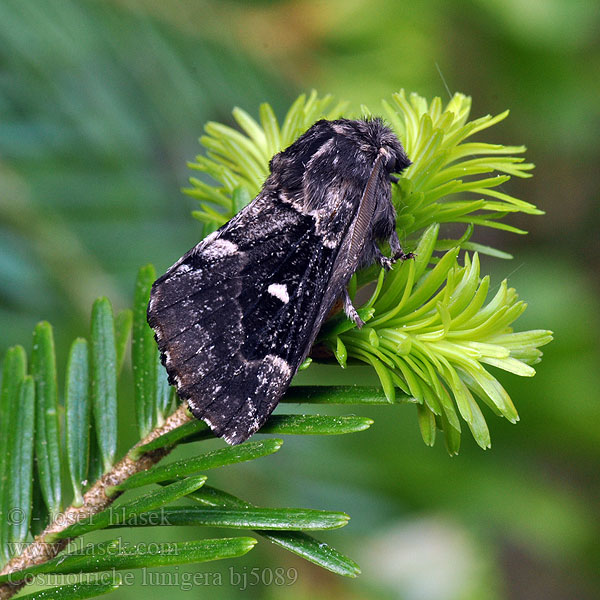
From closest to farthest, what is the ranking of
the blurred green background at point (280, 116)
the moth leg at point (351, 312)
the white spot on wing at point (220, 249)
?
1. the moth leg at point (351, 312)
2. the white spot on wing at point (220, 249)
3. the blurred green background at point (280, 116)

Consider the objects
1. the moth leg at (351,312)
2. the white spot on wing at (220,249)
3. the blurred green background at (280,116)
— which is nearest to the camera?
the moth leg at (351,312)

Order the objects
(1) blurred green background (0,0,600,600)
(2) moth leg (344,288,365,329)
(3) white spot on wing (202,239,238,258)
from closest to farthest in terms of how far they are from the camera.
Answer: (2) moth leg (344,288,365,329) < (3) white spot on wing (202,239,238,258) < (1) blurred green background (0,0,600,600)

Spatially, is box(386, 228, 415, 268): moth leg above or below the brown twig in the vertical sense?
above

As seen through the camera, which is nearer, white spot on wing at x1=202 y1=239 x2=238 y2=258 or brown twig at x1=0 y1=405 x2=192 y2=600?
brown twig at x1=0 y1=405 x2=192 y2=600

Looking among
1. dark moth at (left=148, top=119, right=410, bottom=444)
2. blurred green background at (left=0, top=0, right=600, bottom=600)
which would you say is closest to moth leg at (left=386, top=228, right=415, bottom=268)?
Answer: dark moth at (left=148, top=119, right=410, bottom=444)

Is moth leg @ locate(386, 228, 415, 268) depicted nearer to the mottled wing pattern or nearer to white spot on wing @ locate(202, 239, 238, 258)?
the mottled wing pattern

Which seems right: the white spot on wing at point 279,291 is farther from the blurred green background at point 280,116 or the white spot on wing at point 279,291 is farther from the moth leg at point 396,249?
the blurred green background at point 280,116

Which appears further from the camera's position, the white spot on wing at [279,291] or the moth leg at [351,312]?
the white spot on wing at [279,291]

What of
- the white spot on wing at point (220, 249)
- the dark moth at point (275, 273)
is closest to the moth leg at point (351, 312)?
the dark moth at point (275, 273)
